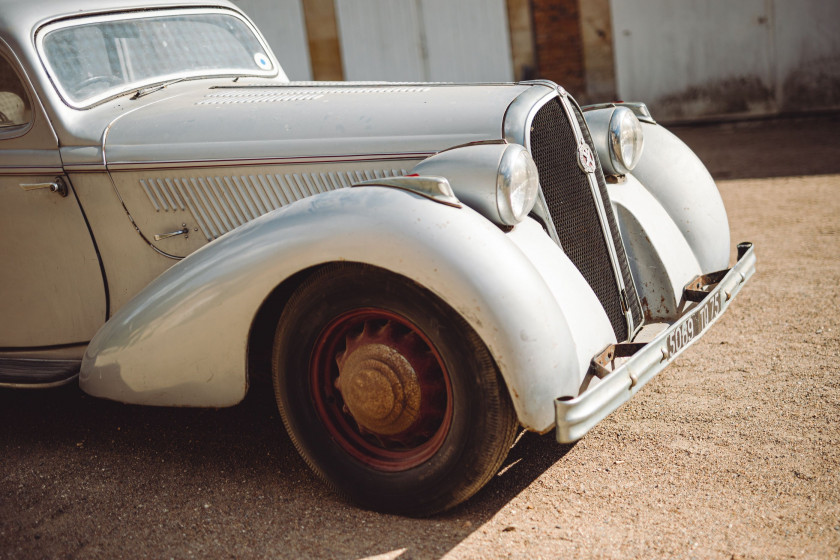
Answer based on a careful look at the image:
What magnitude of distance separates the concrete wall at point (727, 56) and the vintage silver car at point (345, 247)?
8889mm

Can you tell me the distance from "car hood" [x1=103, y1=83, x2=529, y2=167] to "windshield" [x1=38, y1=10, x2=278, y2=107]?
0.26 meters

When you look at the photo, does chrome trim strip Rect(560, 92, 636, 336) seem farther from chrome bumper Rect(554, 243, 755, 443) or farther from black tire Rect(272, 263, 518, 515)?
black tire Rect(272, 263, 518, 515)

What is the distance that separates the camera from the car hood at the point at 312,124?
9.39 feet

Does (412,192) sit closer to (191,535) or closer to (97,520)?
(191,535)

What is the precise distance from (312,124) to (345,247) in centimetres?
71

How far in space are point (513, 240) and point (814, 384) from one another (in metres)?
1.59

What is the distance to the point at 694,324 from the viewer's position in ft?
9.41

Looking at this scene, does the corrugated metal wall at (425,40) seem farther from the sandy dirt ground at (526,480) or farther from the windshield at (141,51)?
the sandy dirt ground at (526,480)

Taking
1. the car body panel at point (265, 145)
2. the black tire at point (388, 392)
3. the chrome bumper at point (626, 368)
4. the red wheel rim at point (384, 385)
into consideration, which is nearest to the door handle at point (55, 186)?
the car body panel at point (265, 145)

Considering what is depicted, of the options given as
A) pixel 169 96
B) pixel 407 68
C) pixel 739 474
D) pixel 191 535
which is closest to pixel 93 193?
pixel 169 96

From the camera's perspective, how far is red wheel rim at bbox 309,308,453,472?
2568 millimetres

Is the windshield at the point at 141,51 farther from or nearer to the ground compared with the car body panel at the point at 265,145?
farther from the ground

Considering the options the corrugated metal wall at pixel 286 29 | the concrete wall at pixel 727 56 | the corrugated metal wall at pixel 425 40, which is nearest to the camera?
the concrete wall at pixel 727 56

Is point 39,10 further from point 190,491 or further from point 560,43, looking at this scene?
point 560,43
